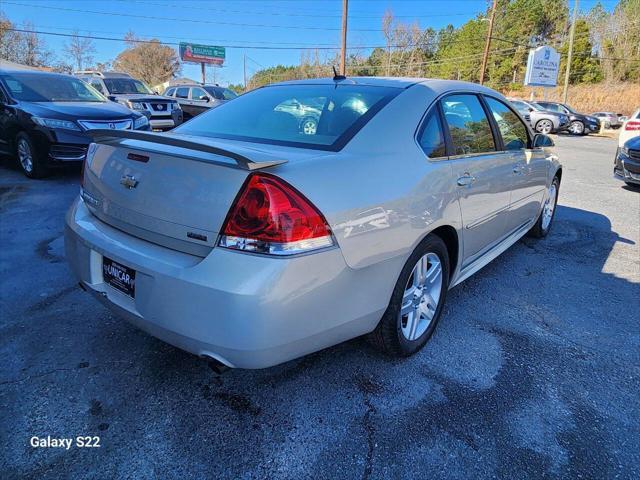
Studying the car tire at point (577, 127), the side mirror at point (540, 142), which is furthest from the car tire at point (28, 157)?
the car tire at point (577, 127)

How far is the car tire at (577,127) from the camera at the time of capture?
22891mm

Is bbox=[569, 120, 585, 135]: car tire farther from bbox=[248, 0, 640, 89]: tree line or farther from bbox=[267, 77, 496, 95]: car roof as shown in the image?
bbox=[248, 0, 640, 89]: tree line

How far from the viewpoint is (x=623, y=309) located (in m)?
3.27

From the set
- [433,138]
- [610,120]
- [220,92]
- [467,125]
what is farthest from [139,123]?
[610,120]

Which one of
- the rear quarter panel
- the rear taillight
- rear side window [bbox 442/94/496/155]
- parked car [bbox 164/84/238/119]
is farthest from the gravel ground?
parked car [bbox 164/84/238/119]

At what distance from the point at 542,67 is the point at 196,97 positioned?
1127 inches

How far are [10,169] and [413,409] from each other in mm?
8225

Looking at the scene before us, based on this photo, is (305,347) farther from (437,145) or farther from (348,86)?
(348,86)

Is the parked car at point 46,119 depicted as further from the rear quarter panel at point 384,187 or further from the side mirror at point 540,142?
the side mirror at point 540,142


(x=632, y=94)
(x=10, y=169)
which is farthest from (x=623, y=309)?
(x=632, y=94)

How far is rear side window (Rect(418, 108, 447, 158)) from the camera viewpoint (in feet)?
8.09

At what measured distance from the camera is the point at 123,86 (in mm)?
13047

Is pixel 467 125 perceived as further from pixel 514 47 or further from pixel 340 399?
pixel 514 47

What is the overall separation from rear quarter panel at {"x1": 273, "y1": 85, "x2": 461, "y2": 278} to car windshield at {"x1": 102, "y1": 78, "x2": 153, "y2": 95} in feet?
40.8
